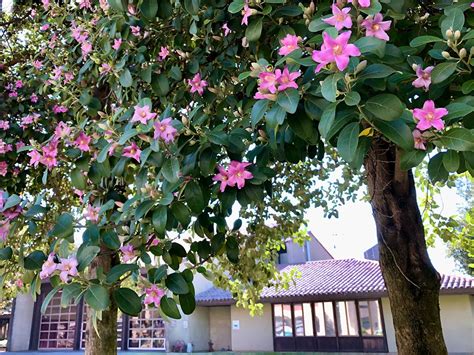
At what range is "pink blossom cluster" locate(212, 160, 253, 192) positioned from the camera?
156 centimetres

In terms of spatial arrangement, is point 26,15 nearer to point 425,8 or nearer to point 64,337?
point 425,8

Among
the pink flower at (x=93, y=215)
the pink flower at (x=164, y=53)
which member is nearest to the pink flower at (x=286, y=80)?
the pink flower at (x=93, y=215)

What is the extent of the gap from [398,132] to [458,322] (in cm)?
1259

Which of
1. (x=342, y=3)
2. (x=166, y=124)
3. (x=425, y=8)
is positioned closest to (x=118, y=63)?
(x=166, y=124)

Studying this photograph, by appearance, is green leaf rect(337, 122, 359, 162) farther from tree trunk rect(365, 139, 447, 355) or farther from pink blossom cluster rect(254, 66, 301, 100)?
tree trunk rect(365, 139, 447, 355)

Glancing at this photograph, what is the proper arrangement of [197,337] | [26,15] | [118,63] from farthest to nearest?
1. [197,337]
2. [26,15]
3. [118,63]

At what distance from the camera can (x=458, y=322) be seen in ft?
37.3

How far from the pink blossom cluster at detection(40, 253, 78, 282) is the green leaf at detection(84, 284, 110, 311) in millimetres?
125

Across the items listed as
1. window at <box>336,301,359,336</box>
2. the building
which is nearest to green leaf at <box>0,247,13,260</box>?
the building

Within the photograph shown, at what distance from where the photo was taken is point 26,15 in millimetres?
4633

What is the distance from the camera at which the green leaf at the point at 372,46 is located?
113cm

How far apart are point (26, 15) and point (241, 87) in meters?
3.77

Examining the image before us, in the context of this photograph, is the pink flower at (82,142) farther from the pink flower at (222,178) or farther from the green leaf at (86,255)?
the pink flower at (222,178)

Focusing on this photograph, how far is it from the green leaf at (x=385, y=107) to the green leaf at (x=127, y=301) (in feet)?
3.37
